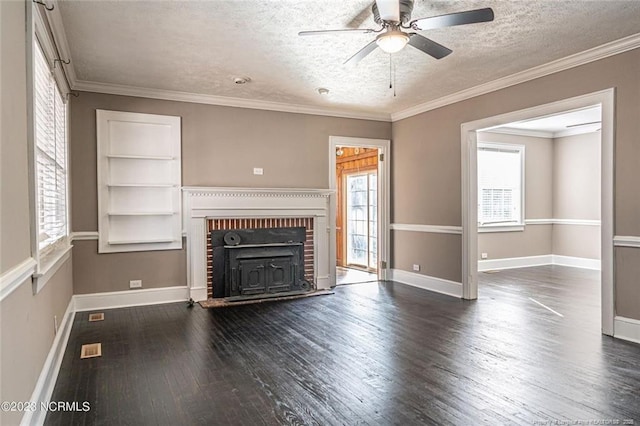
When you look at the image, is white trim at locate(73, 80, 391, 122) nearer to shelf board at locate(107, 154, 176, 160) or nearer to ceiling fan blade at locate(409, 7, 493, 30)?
shelf board at locate(107, 154, 176, 160)

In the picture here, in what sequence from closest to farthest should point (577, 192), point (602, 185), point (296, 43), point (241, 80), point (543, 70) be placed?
point (296, 43) → point (602, 185) → point (543, 70) → point (241, 80) → point (577, 192)

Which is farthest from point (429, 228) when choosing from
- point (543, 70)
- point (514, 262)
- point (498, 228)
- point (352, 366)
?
point (352, 366)

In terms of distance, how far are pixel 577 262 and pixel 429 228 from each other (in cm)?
409

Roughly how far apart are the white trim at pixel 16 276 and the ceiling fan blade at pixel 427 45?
107 inches

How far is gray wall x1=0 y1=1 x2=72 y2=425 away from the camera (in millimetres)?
1747

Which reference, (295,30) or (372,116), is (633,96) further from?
(372,116)

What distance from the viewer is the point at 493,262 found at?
7.81m

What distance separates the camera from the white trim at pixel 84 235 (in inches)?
187

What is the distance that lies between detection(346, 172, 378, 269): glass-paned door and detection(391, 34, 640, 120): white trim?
192 cm

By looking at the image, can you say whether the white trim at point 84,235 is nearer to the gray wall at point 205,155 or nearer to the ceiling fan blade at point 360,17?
the gray wall at point 205,155

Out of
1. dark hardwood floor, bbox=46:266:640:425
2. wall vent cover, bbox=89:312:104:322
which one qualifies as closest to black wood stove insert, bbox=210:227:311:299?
dark hardwood floor, bbox=46:266:640:425

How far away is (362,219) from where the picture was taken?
7.85 m

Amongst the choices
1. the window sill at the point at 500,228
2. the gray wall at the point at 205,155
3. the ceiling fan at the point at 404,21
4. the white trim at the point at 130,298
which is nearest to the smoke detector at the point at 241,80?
the gray wall at the point at 205,155

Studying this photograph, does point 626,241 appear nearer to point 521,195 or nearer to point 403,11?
point 403,11
